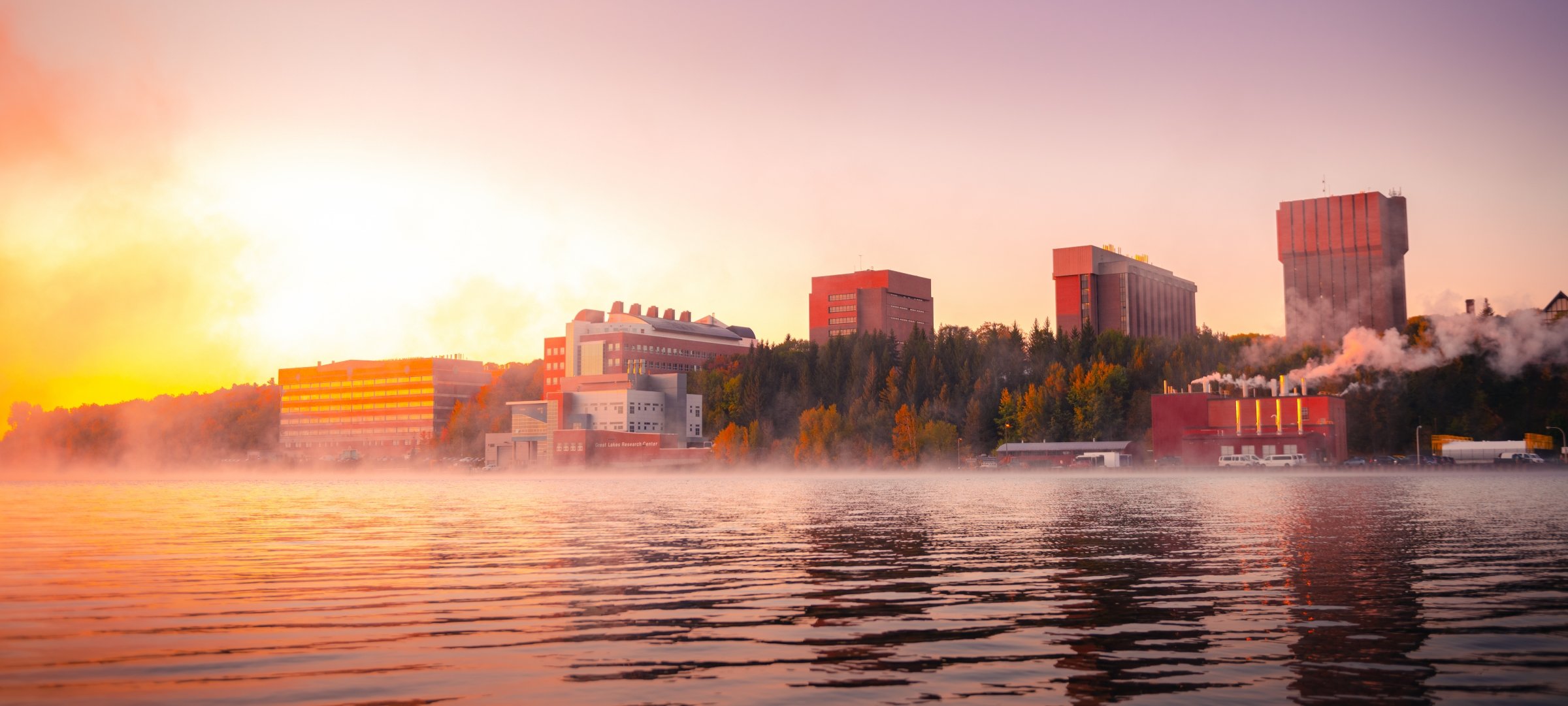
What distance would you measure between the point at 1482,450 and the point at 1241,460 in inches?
1766

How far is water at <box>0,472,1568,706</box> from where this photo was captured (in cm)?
1503

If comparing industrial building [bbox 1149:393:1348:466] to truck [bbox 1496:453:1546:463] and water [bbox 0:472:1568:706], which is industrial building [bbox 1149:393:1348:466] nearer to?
truck [bbox 1496:453:1546:463]

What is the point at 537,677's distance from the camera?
1565cm

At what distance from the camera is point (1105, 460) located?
195125 millimetres

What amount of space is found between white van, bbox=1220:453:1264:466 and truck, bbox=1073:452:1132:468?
21489mm

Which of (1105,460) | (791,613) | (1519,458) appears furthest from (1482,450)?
(791,613)

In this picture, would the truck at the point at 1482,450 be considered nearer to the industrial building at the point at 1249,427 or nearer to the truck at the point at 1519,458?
the truck at the point at 1519,458

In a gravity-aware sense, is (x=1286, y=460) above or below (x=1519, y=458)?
above

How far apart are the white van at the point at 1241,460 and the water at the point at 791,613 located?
12282 centimetres

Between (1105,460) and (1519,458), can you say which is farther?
(1105,460)

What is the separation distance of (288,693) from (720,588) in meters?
13.0

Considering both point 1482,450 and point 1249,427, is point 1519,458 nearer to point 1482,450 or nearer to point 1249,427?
point 1482,450

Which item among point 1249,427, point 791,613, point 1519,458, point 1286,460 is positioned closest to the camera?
point 791,613

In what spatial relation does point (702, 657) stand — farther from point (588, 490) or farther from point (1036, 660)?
point (588, 490)
